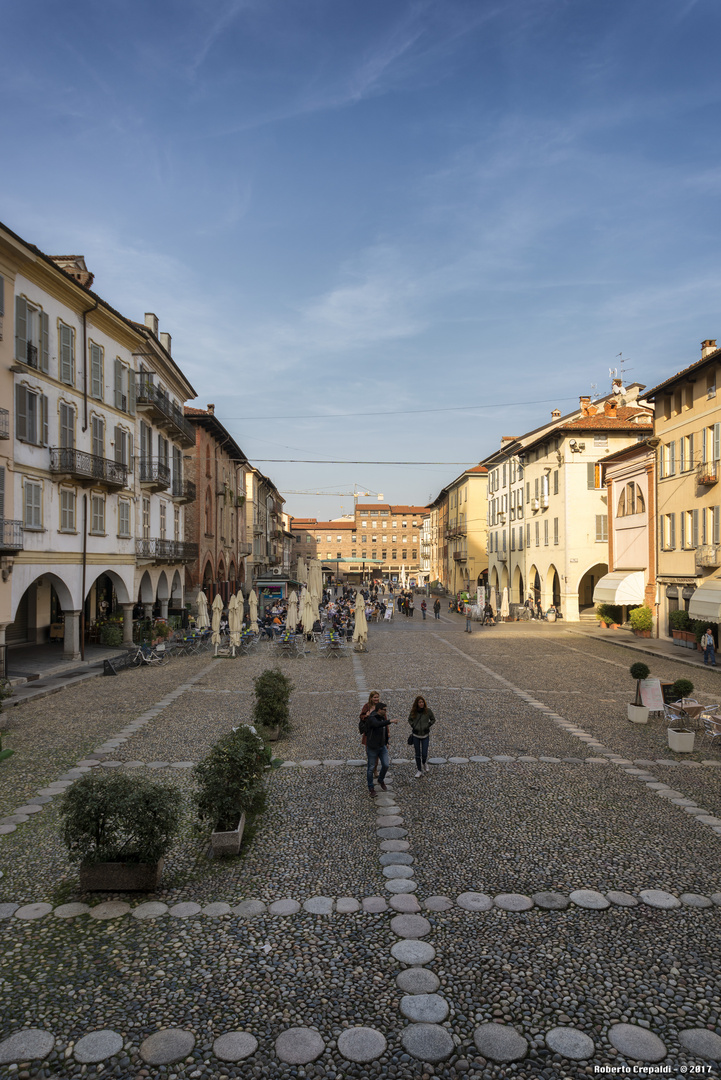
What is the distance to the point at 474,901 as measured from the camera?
698cm

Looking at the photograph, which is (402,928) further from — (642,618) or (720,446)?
(642,618)

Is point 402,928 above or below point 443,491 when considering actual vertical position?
below

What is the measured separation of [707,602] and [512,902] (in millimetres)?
22881

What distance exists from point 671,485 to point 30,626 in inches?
1133

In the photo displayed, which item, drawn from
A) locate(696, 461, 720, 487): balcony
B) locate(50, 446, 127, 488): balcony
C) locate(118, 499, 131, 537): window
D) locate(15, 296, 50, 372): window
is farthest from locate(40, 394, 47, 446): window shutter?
locate(696, 461, 720, 487): balcony

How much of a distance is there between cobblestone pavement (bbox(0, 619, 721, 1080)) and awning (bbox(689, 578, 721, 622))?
15000mm

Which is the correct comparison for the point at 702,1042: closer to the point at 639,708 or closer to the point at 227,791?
the point at 227,791

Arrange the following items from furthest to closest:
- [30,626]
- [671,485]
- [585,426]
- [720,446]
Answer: [585,426], [671,485], [30,626], [720,446]

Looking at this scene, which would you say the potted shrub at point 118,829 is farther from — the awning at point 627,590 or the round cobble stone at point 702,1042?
the awning at point 627,590

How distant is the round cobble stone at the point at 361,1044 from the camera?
4750 mm

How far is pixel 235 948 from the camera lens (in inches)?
241

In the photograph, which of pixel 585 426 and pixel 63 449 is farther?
pixel 585 426

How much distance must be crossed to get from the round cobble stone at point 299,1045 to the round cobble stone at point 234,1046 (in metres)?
0.18

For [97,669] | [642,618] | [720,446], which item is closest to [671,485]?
[720,446]
